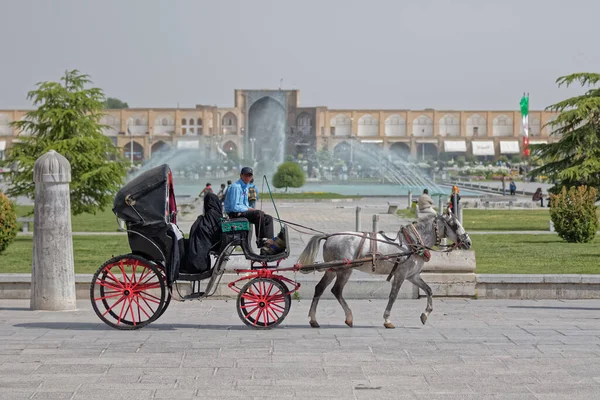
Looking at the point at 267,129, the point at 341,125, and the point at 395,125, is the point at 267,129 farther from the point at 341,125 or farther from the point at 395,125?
the point at 395,125

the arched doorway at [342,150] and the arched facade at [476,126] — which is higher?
the arched facade at [476,126]

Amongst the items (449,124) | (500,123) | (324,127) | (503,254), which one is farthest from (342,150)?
(503,254)

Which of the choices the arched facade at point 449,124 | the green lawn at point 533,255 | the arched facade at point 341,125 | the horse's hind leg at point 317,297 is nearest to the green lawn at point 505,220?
the green lawn at point 533,255

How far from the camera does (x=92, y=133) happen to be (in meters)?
19.2

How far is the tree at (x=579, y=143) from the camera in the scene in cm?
2067

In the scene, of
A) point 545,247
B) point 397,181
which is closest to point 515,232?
point 545,247

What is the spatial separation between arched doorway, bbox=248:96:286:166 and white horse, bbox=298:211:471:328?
93.4 meters

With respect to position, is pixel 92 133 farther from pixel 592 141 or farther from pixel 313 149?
pixel 313 149

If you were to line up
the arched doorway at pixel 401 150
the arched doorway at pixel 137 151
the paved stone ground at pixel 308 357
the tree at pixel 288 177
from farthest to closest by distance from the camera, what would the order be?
the arched doorway at pixel 401 150 < the arched doorway at pixel 137 151 < the tree at pixel 288 177 < the paved stone ground at pixel 308 357

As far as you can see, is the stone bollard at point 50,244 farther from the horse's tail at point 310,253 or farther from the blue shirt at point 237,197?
the horse's tail at point 310,253

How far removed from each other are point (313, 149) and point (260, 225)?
9078 centimetres

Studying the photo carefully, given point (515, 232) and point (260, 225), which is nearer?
point (260, 225)

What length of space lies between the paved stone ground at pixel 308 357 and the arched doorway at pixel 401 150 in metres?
90.5

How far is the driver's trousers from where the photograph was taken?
7.48 metres
